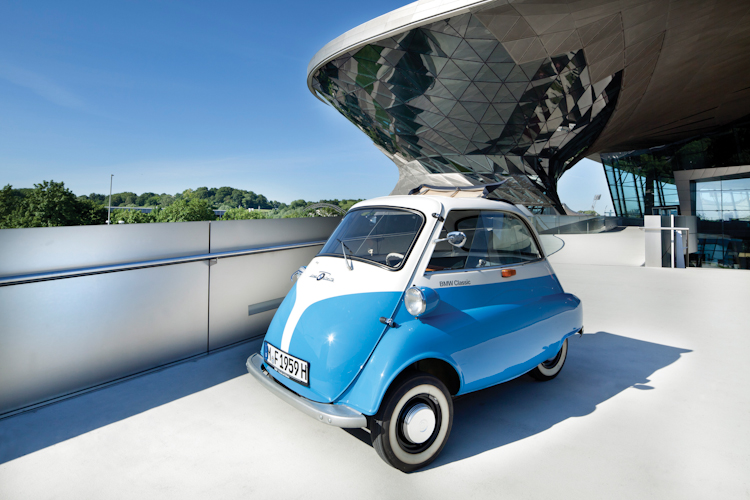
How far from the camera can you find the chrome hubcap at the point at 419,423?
2.43m

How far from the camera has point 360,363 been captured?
2416 mm

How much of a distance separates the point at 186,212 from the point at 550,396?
8950cm

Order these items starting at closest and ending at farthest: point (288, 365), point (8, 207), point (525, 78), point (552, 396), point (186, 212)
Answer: point (288, 365), point (552, 396), point (525, 78), point (8, 207), point (186, 212)

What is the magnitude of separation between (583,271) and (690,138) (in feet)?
119

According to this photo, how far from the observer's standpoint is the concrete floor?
2.29 m

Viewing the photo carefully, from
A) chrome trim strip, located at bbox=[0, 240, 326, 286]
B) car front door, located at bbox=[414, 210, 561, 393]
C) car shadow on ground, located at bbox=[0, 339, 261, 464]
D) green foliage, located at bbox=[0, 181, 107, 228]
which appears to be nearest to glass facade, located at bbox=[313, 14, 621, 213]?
chrome trim strip, located at bbox=[0, 240, 326, 286]

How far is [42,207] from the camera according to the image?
63281mm

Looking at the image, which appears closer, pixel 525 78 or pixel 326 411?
pixel 326 411

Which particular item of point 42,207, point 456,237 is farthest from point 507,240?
point 42,207

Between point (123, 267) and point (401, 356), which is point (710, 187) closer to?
point (401, 356)

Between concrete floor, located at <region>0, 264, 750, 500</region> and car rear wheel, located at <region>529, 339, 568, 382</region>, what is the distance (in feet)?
0.25

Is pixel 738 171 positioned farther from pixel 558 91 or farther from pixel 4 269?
pixel 4 269

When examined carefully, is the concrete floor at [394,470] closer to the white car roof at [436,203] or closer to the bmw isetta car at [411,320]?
the bmw isetta car at [411,320]

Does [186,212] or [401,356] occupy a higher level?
[186,212]
